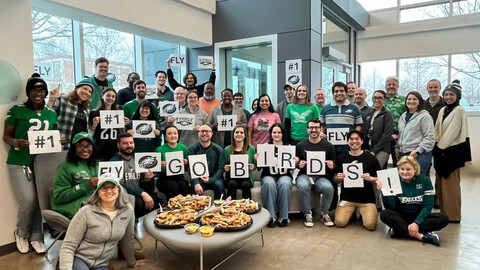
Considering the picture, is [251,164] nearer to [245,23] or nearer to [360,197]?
[360,197]

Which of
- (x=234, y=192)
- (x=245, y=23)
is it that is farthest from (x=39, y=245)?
(x=245, y=23)

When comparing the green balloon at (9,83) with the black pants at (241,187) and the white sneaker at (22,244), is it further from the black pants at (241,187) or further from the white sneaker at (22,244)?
the black pants at (241,187)

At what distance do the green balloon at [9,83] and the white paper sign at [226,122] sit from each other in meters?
2.30

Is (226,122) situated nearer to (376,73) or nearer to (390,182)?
(390,182)

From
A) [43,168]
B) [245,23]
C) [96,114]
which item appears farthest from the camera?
[245,23]

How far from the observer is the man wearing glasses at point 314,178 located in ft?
12.7

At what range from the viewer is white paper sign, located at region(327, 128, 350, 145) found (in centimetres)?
403

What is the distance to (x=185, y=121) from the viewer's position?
4.27 m

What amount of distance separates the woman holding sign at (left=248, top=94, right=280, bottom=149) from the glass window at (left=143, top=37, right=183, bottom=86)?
2554 millimetres

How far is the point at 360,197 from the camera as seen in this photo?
3781 millimetres

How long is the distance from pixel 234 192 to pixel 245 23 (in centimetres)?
379

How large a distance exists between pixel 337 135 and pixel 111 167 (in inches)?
105

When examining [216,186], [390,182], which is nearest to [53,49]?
[216,186]

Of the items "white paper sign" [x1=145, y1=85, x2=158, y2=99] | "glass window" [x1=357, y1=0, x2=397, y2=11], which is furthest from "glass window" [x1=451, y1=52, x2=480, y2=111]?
"white paper sign" [x1=145, y1=85, x2=158, y2=99]
